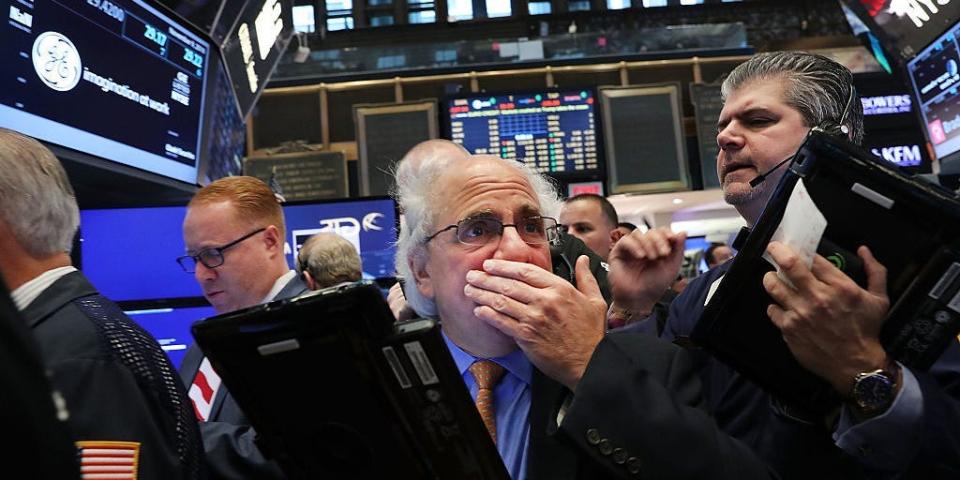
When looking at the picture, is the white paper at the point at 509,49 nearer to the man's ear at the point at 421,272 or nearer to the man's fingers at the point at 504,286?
the man's ear at the point at 421,272

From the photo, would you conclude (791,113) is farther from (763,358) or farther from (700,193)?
(700,193)

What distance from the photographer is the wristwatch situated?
1.21 m

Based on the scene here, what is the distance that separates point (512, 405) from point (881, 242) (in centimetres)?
70

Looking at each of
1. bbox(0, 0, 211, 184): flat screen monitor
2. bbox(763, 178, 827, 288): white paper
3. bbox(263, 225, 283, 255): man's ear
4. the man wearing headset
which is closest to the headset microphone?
the man wearing headset

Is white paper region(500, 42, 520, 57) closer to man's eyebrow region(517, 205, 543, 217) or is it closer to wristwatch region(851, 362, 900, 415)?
man's eyebrow region(517, 205, 543, 217)

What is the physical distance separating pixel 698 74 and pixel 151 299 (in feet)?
25.2

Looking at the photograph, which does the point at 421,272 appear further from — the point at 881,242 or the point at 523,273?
the point at 881,242

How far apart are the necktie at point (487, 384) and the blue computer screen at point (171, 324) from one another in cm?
218

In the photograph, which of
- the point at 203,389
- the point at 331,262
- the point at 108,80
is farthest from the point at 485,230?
the point at 108,80

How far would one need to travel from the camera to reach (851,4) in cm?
510

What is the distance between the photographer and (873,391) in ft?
3.98

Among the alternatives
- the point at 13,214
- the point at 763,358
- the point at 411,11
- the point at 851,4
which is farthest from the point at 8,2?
the point at 411,11

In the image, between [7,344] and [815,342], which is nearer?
[7,344]

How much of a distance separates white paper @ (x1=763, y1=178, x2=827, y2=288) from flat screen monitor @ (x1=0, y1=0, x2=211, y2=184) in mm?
2265
